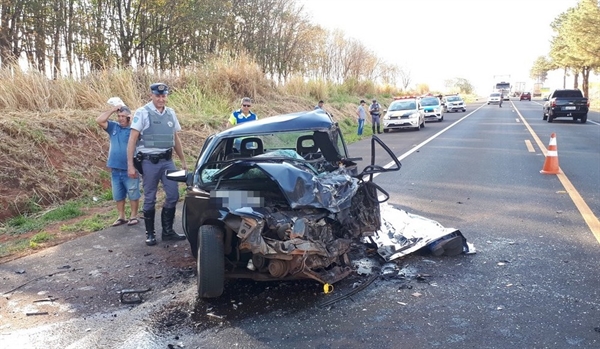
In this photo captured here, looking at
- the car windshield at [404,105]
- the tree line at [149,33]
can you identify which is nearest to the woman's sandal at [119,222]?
the tree line at [149,33]

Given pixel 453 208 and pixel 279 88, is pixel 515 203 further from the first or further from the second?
pixel 279 88

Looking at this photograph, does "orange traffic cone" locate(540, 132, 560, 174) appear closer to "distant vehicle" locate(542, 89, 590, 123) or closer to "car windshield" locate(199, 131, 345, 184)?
"car windshield" locate(199, 131, 345, 184)

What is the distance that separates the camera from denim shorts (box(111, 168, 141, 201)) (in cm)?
671

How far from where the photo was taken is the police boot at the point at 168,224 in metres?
5.95

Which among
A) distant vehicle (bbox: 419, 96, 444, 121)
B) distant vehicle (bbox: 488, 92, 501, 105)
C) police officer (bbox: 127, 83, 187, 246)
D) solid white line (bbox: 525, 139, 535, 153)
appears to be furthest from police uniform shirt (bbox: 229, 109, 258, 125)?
distant vehicle (bbox: 488, 92, 501, 105)

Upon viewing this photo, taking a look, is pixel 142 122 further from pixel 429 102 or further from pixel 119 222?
pixel 429 102

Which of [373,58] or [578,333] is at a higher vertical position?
[373,58]

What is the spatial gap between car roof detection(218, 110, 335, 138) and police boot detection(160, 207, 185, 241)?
130cm

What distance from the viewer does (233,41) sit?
24.6 m

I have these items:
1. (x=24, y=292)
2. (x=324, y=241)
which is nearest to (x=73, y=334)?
(x=24, y=292)

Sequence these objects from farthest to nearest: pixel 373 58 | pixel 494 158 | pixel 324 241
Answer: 1. pixel 373 58
2. pixel 494 158
3. pixel 324 241

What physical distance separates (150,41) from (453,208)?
15515 millimetres

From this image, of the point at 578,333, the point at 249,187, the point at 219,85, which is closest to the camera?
the point at 578,333

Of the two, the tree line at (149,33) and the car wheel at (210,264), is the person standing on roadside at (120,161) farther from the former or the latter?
the tree line at (149,33)
